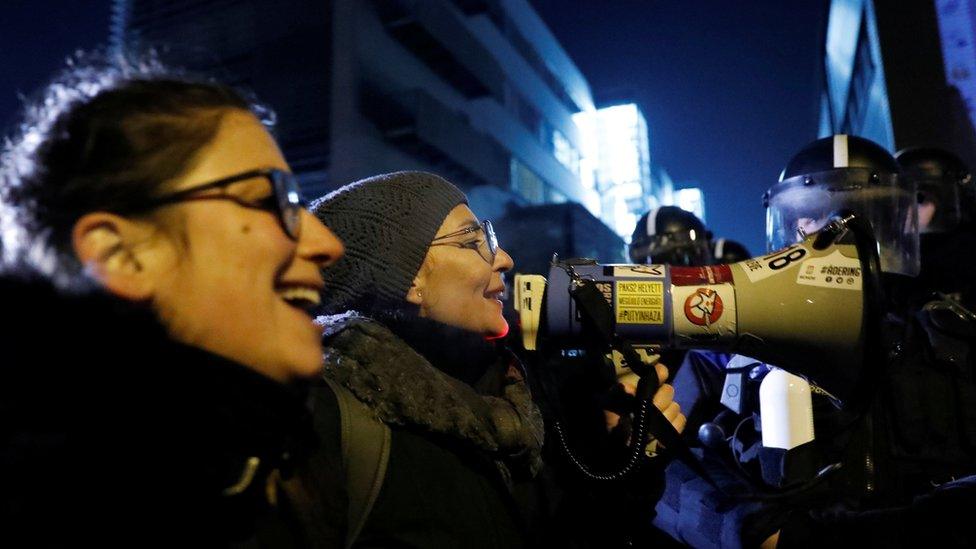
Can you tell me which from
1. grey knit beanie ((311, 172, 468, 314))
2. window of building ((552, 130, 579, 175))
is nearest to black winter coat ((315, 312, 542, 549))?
grey knit beanie ((311, 172, 468, 314))

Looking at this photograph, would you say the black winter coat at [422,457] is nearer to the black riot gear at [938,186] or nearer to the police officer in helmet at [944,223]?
the police officer in helmet at [944,223]

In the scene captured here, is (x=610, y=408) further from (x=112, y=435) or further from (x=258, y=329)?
(x=112, y=435)

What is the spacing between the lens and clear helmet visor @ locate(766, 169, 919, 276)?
2404 millimetres

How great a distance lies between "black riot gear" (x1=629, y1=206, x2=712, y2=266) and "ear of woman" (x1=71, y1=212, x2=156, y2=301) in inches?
190

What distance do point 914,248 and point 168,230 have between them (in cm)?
282

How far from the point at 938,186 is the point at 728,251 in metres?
5.04

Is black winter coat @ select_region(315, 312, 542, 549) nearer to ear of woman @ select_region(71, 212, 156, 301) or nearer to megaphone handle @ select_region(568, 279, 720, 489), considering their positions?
megaphone handle @ select_region(568, 279, 720, 489)

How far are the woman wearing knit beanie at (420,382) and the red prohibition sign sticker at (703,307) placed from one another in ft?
1.94

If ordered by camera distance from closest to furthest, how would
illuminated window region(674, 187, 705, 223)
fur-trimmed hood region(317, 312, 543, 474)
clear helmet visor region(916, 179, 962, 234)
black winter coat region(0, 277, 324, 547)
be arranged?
black winter coat region(0, 277, 324, 547)
fur-trimmed hood region(317, 312, 543, 474)
clear helmet visor region(916, 179, 962, 234)
illuminated window region(674, 187, 705, 223)

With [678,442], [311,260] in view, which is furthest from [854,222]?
[311,260]

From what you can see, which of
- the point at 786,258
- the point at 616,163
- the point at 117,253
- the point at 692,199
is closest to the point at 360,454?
the point at 117,253

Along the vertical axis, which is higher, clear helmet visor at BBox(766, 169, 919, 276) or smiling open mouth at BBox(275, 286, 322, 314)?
clear helmet visor at BBox(766, 169, 919, 276)

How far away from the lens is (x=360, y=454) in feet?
4.76

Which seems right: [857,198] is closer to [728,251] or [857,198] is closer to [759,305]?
[759,305]
